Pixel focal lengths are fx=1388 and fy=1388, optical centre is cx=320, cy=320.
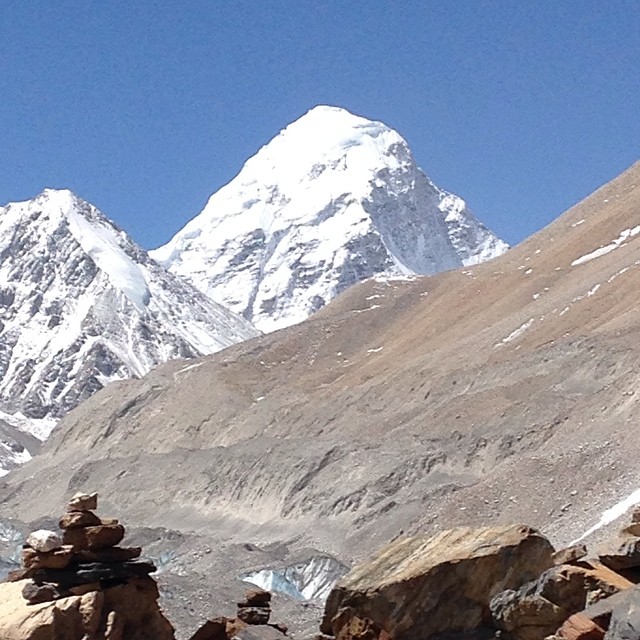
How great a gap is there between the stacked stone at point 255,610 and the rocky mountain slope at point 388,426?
1778 cm

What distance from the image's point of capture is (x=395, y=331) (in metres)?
111

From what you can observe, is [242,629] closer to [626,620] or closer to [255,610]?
[255,610]

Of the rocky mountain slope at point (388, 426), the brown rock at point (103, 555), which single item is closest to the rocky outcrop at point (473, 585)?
the brown rock at point (103, 555)

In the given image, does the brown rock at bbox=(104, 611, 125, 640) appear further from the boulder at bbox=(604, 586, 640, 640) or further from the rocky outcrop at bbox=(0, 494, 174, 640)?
the boulder at bbox=(604, 586, 640, 640)

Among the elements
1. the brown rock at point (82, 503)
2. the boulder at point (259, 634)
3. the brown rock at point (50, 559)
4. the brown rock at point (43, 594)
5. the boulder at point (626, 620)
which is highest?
the brown rock at point (82, 503)

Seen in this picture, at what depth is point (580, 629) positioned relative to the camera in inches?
504

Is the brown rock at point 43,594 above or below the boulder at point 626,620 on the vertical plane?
above

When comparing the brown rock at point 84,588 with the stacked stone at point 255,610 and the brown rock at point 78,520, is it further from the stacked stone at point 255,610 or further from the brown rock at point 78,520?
the stacked stone at point 255,610

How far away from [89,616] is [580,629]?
21.6ft

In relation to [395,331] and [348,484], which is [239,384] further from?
[348,484]

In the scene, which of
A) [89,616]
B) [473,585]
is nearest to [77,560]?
[89,616]

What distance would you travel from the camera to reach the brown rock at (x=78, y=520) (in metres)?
17.9

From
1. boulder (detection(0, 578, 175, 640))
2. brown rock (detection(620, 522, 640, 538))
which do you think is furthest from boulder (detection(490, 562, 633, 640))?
boulder (detection(0, 578, 175, 640))

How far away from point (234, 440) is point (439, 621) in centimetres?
7868
